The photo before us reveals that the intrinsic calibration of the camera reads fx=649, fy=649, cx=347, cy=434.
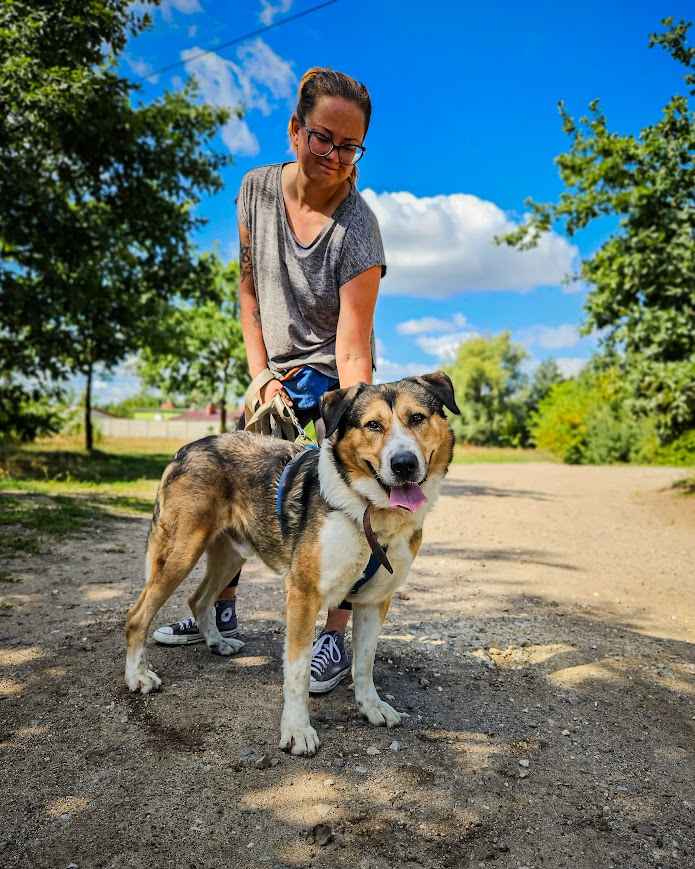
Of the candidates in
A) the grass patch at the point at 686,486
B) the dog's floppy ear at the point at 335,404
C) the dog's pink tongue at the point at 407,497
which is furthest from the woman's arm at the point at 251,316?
the grass patch at the point at 686,486

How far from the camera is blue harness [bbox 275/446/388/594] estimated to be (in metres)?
3.17

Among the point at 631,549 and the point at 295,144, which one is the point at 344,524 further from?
the point at 631,549

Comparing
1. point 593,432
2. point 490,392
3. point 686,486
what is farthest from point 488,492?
point 490,392

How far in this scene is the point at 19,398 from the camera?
646 inches

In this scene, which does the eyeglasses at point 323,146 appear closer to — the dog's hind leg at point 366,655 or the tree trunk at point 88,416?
the dog's hind leg at point 366,655

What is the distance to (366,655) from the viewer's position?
352 centimetres

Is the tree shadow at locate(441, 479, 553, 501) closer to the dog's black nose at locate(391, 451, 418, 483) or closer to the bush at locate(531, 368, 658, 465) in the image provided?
the bush at locate(531, 368, 658, 465)

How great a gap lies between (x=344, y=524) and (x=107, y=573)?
4060 mm

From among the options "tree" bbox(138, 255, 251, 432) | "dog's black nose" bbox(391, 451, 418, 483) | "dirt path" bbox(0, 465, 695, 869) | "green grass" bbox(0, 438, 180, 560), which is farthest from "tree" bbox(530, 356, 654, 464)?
"dog's black nose" bbox(391, 451, 418, 483)

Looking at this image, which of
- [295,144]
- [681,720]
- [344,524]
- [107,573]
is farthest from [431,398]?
[107,573]

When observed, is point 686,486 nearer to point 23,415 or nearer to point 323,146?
point 323,146

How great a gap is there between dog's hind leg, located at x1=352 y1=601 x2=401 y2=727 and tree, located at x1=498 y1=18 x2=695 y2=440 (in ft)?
36.2

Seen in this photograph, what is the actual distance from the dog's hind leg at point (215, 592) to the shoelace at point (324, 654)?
2.39ft

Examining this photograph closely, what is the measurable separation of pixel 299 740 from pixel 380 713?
0.53 metres
